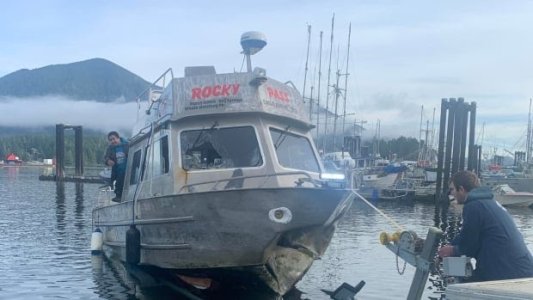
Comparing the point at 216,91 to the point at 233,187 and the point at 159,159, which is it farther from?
the point at 233,187

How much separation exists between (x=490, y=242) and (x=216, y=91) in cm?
611

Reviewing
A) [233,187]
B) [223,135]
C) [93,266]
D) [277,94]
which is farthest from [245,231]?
[93,266]

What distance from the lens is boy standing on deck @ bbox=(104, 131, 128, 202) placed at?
46.9ft

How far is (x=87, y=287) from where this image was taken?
12.6m

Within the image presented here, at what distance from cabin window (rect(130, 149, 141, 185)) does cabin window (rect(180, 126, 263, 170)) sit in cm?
251

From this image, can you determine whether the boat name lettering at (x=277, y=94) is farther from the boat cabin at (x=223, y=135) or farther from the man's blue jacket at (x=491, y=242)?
the man's blue jacket at (x=491, y=242)

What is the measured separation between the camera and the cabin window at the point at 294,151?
36.8 ft

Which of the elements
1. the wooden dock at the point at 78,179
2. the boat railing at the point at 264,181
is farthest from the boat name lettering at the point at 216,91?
the wooden dock at the point at 78,179

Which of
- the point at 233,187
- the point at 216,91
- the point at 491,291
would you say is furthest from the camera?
the point at 216,91

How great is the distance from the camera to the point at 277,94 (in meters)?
11.5

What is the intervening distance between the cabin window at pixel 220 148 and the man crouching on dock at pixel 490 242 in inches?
198

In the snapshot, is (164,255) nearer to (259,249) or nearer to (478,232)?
(259,249)

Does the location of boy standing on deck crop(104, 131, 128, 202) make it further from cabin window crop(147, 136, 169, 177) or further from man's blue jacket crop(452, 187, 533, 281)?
man's blue jacket crop(452, 187, 533, 281)

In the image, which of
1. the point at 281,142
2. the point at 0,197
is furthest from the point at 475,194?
the point at 0,197
